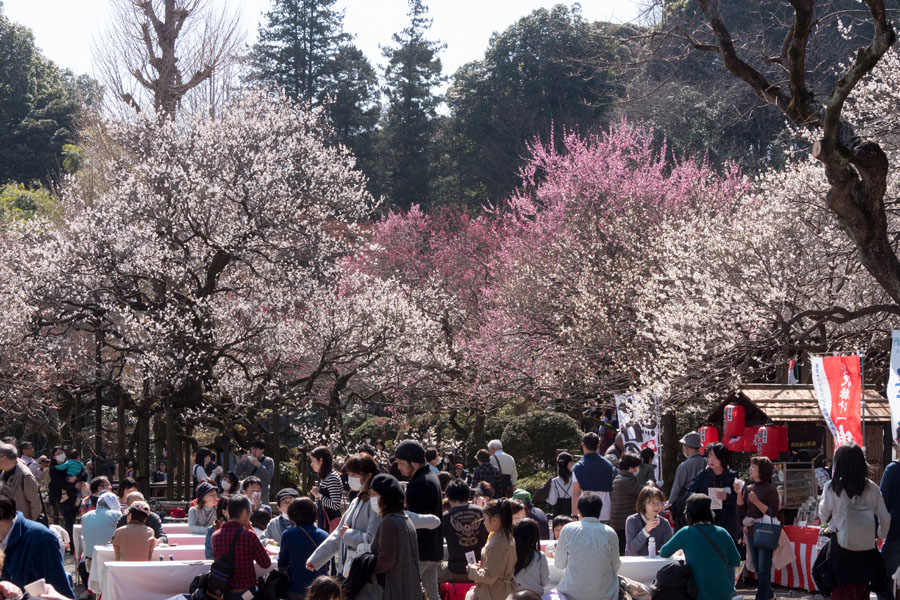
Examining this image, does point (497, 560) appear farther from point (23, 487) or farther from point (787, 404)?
point (787, 404)

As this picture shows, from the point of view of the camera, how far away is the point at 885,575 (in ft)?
23.1

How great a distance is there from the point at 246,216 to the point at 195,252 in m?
1.23

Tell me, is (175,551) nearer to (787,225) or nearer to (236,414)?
(236,414)

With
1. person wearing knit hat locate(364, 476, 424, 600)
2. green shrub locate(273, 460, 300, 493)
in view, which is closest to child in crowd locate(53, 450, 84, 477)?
green shrub locate(273, 460, 300, 493)

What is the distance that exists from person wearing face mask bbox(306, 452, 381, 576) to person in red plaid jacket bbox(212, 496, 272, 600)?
2.58ft

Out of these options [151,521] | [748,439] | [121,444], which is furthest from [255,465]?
[748,439]

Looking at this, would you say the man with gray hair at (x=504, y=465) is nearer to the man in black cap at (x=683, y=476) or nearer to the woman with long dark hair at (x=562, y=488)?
the woman with long dark hair at (x=562, y=488)

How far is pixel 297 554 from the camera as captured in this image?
6.65m

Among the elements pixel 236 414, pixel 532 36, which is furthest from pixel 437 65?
pixel 236 414

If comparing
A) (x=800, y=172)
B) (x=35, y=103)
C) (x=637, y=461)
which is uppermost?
(x=35, y=103)

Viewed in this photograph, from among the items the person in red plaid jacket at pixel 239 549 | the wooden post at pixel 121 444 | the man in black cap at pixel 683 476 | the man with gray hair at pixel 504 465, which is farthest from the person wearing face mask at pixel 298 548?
the wooden post at pixel 121 444

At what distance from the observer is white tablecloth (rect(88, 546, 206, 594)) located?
809 cm

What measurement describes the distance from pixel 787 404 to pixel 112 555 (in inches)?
310

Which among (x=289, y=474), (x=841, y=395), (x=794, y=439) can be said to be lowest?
(x=289, y=474)
